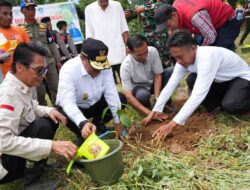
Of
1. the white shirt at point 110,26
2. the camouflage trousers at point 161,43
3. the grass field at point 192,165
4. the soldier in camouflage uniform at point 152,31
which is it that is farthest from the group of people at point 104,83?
the camouflage trousers at point 161,43

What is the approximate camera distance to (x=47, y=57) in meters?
4.68

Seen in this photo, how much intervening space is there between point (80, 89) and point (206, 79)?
48.1 inches

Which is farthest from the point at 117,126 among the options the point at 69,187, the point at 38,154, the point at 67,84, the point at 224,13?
the point at 224,13

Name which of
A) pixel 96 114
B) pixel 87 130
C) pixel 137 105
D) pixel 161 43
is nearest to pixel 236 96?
pixel 137 105

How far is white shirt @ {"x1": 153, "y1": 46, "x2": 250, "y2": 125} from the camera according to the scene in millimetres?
3033

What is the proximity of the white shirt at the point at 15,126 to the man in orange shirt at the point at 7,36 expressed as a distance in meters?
1.16

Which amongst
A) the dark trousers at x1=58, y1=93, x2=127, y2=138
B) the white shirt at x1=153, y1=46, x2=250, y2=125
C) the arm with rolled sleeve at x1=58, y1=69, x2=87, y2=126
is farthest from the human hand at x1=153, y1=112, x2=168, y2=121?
the arm with rolled sleeve at x1=58, y1=69, x2=87, y2=126

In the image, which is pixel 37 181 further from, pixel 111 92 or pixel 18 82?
pixel 111 92

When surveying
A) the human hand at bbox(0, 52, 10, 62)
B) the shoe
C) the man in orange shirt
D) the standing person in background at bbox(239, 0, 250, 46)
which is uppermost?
the man in orange shirt

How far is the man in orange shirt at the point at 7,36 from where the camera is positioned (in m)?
3.62

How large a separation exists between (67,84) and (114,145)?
85 cm

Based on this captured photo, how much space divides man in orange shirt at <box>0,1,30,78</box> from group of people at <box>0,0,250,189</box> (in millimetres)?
15

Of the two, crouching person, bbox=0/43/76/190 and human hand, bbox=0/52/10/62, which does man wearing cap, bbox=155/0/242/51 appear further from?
human hand, bbox=0/52/10/62

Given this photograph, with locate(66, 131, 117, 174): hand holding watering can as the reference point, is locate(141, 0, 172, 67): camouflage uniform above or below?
below
